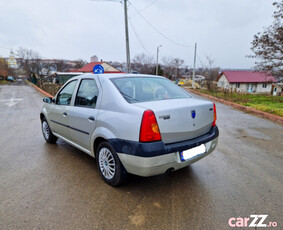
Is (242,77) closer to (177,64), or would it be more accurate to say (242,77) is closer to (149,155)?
(177,64)

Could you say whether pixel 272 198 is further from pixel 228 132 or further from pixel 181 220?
pixel 228 132

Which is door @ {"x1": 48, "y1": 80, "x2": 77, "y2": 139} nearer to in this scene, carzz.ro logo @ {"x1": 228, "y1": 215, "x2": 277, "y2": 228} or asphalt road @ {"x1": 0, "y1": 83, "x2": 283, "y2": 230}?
asphalt road @ {"x1": 0, "y1": 83, "x2": 283, "y2": 230}

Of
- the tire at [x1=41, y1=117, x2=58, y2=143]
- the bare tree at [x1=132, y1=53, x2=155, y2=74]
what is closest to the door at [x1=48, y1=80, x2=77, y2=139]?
the tire at [x1=41, y1=117, x2=58, y2=143]

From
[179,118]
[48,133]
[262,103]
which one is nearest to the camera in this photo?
[179,118]

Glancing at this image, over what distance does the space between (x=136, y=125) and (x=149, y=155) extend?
1.23ft

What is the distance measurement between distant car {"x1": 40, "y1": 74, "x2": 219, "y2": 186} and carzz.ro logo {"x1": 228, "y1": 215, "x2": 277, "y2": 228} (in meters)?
0.79

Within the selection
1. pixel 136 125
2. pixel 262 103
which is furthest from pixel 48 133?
pixel 262 103

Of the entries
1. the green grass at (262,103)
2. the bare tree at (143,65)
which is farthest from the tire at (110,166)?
the bare tree at (143,65)

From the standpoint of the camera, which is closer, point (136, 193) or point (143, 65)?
point (136, 193)

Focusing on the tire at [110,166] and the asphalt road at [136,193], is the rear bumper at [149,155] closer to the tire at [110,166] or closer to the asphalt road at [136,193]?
the tire at [110,166]

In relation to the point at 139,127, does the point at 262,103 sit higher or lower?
lower

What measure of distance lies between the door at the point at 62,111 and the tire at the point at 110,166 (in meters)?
1.10

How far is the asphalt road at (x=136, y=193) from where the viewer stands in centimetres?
209

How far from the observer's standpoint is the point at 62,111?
141 inches
